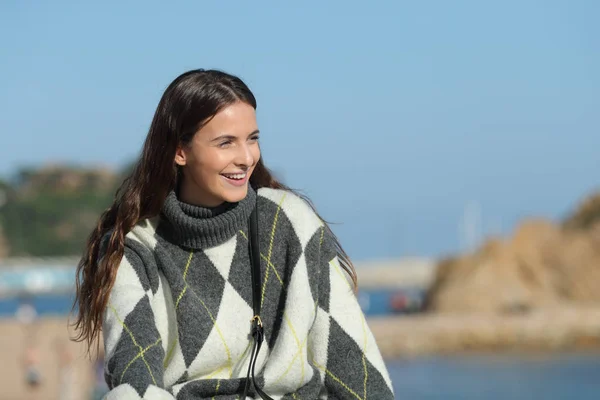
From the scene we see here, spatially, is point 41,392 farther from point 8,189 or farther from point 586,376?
point 8,189

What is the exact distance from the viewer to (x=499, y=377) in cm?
2973

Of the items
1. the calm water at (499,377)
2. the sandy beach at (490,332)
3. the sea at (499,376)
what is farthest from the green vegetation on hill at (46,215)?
the calm water at (499,377)

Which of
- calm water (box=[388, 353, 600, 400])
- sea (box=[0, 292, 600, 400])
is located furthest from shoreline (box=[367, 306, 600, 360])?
calm water (box=[388, 353, 600, 400])

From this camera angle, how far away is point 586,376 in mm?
29375

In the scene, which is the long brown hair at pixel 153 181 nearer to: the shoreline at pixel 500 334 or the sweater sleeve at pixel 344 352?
the sweater sleeve at pixel 344 352

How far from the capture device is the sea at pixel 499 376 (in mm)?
27125

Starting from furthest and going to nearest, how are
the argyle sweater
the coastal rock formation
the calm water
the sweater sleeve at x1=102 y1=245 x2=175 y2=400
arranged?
the coastal rock formation, the calm water, the argyle sweater, the sweater sleeve at x1=102 y1=245 x2=175 y2=400

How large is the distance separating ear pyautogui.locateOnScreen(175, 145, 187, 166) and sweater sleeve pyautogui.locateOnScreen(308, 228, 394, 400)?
44cm

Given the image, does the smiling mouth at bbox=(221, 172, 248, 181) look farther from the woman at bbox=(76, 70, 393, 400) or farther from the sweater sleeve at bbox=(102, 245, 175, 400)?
the sweater sleeve at bbox=(102, 245, 175, 400)

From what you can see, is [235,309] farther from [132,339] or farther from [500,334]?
[500,334]

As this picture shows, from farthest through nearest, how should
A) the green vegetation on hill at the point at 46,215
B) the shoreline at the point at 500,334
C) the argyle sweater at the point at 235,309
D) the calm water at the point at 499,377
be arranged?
the green vegetation on hill at the point at 46,215
the shoreline at the point at 500,334
the calm water at the point at 499,377
the argyle sweater at the point at 235,309

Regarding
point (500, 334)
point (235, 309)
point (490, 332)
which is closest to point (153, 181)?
point (235, 309)

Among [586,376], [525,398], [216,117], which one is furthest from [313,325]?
[586,376]

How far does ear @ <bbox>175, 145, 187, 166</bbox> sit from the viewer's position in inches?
109
